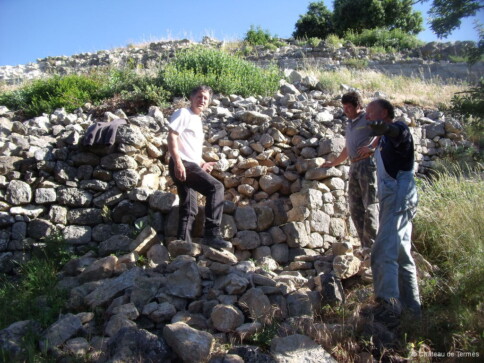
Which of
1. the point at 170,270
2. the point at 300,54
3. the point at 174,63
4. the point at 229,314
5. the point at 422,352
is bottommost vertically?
the point at 422,352

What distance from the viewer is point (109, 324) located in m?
3.43

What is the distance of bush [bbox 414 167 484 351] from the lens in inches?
126

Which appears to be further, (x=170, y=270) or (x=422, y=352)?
(x=170, y=270)

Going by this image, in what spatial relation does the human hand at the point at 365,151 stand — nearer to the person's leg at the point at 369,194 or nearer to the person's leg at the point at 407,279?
the person's leg at the point at 369,194

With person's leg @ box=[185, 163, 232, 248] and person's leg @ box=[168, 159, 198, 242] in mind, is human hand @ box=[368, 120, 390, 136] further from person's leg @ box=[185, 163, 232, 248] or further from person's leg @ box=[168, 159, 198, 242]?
person's leg @ box=[168, 159, 198, 242]

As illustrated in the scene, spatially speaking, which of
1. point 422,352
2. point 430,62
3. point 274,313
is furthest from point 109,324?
point 430,62

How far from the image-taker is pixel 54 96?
812 centimetres

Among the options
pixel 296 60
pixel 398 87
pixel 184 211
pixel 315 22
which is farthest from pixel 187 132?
pixel 315 22

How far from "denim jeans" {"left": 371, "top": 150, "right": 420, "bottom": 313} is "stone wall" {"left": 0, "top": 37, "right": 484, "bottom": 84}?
29.2 feet

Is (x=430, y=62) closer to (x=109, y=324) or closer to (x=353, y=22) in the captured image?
(x=353, y=22)

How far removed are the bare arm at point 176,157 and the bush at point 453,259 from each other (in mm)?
2625

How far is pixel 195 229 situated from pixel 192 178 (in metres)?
0.84

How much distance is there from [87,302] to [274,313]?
5.54ft

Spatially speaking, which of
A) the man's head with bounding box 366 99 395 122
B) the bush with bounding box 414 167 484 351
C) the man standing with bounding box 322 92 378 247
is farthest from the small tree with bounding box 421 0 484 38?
the bush with bounding box 414 167 484 351
